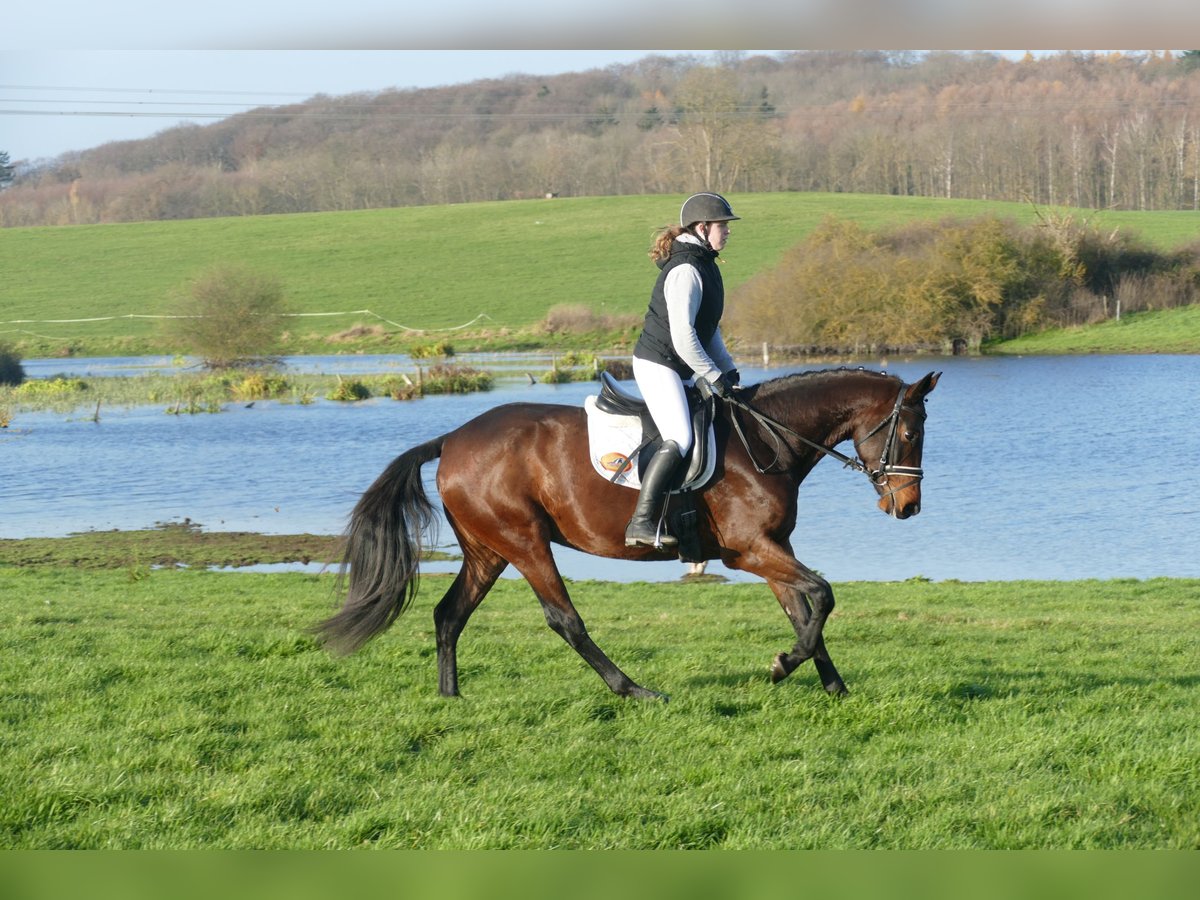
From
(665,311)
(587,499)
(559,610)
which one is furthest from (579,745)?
(665,311)

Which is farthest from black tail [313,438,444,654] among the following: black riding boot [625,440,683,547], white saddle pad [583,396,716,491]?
black riding boot [625,440,683,547]

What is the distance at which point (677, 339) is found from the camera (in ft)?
23.2

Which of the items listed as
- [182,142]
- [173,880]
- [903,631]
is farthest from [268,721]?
[182,142]

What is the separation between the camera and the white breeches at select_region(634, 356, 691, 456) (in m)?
7.17

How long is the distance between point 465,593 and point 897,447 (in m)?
2.86

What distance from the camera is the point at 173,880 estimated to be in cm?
342

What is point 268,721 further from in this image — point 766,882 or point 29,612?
point 29,612

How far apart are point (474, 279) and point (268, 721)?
79.4 m

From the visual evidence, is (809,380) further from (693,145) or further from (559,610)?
(693,145)

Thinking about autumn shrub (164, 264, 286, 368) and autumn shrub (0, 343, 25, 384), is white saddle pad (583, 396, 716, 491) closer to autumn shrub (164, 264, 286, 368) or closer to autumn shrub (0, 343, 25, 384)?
autumn shrub (0, 343, 25, 384)

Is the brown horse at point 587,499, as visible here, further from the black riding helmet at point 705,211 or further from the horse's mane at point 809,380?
the black riding helmet at point 705,211

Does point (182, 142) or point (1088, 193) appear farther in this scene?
point (182, 142)
